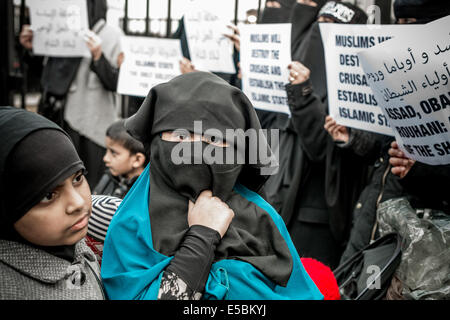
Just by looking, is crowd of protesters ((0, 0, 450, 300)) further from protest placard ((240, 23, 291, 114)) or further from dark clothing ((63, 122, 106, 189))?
dark clothing ((63, 122, 106, 189))

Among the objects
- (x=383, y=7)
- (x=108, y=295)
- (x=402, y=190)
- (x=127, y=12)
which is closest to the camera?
(x=108, y=295)

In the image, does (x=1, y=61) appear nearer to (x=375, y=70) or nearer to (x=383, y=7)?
(x=383, y=7)

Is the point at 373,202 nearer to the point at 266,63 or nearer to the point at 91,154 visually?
the point at 266,63

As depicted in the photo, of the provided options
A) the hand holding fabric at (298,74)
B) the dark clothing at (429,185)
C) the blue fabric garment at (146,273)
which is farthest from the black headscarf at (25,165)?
the hand holding fabric at (298,74)

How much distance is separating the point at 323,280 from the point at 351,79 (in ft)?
5.00

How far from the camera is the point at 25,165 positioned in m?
1.46

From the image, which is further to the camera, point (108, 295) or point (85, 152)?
point (85, 152)

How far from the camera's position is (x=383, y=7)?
165 inches

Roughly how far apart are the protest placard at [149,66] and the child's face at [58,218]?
3.38 metres

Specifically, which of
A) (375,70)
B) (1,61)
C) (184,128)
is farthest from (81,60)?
(184,128)

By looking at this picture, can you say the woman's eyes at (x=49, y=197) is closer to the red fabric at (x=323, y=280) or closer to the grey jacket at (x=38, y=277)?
the grey jacket at (x=38, y=277)

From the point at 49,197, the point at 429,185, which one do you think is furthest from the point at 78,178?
the point at 429,185

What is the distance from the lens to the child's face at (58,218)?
4.95 feet

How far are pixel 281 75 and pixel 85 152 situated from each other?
241cm
